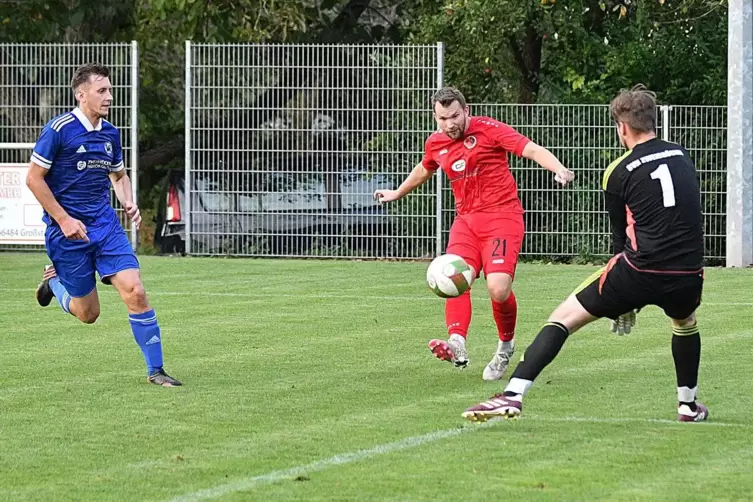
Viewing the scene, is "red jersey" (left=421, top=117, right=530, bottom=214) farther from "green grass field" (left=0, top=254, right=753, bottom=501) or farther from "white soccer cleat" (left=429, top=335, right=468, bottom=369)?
"green grass field" (left=0, top=254, right=753, bottom=501)

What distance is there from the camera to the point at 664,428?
7.76 meters

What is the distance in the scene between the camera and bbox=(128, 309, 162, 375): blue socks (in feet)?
31.6

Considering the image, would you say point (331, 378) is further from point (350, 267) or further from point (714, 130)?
point (714, 130)

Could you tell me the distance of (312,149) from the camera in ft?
71.2

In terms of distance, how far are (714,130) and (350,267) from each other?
5317 millimetres

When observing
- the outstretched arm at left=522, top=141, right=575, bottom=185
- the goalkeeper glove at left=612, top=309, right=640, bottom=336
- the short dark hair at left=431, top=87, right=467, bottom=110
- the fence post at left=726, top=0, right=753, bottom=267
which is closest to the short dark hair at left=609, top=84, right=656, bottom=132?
the outstretched arm at left=522, top=141, right=575, bottom=185

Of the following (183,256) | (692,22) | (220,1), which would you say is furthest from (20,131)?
(692,22)

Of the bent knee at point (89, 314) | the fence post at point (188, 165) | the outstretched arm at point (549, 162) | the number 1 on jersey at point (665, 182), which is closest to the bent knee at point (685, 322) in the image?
the number 1 on jersey at point (665, 182)

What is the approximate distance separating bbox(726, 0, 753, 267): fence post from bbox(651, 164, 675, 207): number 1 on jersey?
12.9 m

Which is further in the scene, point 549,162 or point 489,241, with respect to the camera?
point 489,241

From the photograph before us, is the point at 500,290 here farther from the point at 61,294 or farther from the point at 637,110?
the point at 61,294

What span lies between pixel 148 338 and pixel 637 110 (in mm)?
3552

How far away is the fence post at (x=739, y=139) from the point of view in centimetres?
1992

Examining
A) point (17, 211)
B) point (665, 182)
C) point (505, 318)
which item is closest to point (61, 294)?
point (505, 318)
